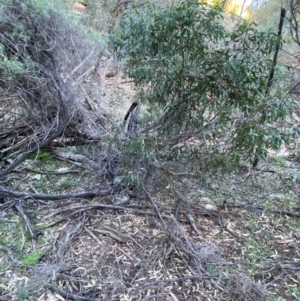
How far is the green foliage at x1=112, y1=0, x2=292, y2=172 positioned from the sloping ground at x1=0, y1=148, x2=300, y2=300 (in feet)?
1.68

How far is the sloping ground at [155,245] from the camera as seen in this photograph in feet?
5.94

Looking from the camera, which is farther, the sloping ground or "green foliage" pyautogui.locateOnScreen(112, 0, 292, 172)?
"green foliage" pyautogui.locateOnScreen(112, 0, 292, 172)

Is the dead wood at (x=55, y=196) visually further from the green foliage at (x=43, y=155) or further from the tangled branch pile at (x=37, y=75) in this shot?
the green foliage at (x=43, y=155)

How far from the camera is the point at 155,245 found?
2150 mm

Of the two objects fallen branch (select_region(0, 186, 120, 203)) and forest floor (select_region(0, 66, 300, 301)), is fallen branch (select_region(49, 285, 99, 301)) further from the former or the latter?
fallen branch (select_region(0, 186, 120, 203))

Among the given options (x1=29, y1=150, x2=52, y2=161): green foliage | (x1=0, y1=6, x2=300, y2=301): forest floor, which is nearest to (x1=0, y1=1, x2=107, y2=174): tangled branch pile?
(x1=29, y1=150, x2=52, y2=161): green foliage

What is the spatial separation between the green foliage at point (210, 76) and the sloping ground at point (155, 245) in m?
0.51

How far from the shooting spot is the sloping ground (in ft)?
5.94

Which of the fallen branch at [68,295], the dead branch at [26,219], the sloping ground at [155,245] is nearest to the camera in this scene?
the fallen branch at [68,295]

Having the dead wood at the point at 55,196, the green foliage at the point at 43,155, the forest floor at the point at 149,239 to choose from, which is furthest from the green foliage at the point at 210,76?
the green foliage at the point at 43,155

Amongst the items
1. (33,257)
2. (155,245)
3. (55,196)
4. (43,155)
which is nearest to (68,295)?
(33,257)

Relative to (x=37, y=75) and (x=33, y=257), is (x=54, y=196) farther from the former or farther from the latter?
(x=37, y=75)

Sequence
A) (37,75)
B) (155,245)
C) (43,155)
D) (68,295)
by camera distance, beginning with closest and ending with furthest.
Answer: (68,295)
(155,245)
(37,75)
(43,155)

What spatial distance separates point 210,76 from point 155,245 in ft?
4.11
